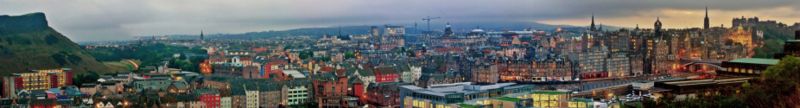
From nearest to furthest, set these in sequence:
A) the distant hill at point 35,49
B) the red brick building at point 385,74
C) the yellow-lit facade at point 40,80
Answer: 1. the yellow-lit facade at point 40,80
2. the red brick building at point 385,74
3. the distant hill at point 35,49

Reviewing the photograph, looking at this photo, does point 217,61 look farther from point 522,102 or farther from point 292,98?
point 522,102

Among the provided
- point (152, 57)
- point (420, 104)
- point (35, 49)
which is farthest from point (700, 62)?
point (35, 49)

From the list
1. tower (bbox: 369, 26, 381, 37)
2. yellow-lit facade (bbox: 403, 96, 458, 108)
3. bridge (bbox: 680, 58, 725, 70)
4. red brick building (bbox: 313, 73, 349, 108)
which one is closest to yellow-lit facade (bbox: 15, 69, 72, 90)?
red brick building (bbox: 313, 73, 349, 108)

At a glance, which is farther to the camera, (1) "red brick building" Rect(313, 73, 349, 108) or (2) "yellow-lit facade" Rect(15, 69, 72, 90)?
(2) "yellow-lit facade" Rect(15, 69, 72, 90)

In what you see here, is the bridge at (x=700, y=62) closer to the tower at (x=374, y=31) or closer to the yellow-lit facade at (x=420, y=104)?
the yellow-lit facade at (x=420, y=104)

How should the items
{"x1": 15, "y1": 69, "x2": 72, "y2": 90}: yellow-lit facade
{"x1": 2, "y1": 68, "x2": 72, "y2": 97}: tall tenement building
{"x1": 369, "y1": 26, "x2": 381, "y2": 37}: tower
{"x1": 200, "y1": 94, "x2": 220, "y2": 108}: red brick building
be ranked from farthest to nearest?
{"x1": 369, "y1": 26, "x2": 381, "y2": 37}: tower
{"x1": 15, "y1": 69, "x2": 72, "y2": 90}: yellow-lit facade
{"x1": 2, "y1": 68, "x2": 72, "y2": 97}: tall tenement building
{"x1": 200, "y1": 94, "x2": 220, "y2": 108}: red brick building

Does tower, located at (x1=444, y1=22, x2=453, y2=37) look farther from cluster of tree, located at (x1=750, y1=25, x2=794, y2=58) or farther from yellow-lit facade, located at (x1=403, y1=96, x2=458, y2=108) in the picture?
yellow-lit facade, located at (x1=403, y1=96, x2=458, y2=108)

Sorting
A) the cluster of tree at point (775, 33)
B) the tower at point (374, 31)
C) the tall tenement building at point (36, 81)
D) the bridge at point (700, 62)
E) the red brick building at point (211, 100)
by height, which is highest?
the tower at point (374, 31)

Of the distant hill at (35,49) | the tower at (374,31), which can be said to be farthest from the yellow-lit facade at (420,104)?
the tower at (374,31)

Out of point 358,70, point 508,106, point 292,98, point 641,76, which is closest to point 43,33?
point 358,70
